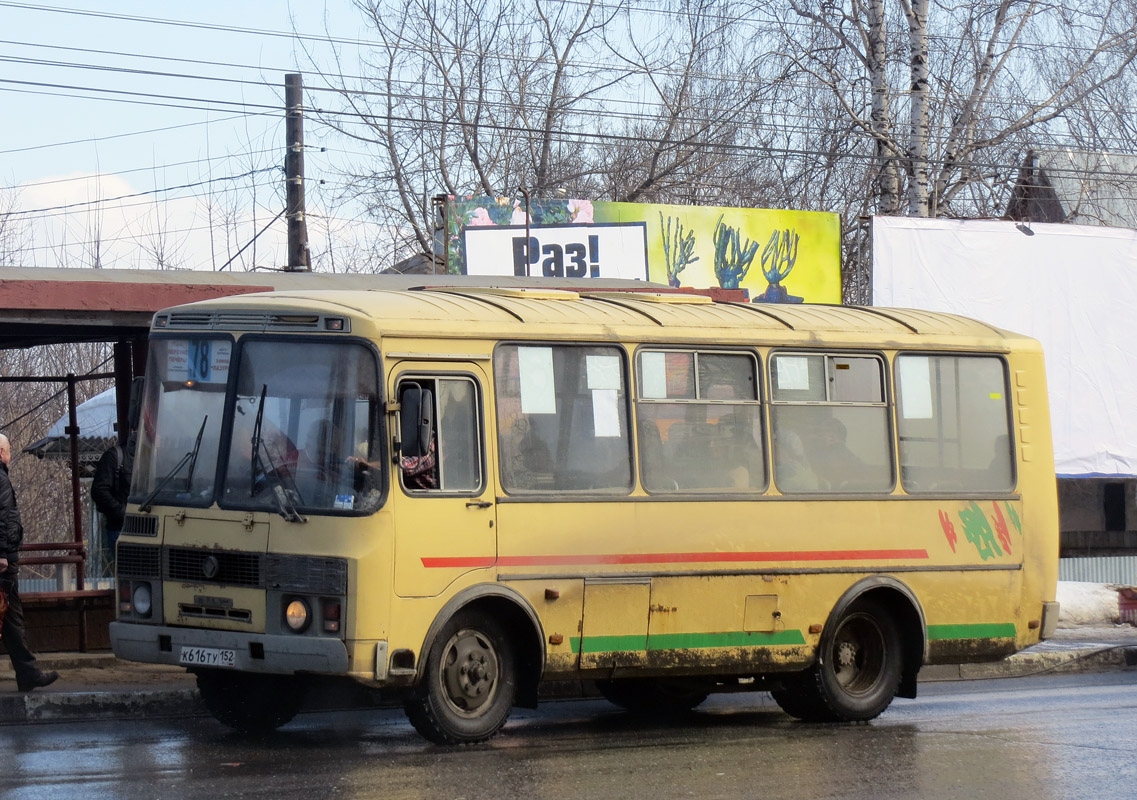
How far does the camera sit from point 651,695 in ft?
36.9

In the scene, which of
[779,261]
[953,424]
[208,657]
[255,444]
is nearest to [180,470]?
[255,444]

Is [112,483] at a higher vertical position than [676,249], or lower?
lower

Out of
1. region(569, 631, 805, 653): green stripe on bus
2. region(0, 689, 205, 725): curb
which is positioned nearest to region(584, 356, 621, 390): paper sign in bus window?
region(569, 631, 805, 653): green stripe on bus

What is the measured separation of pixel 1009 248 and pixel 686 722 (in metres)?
14.0

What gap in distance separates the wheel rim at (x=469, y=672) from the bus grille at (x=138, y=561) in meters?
1.78

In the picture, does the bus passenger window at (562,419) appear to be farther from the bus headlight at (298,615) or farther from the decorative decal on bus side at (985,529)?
the decorative decal on bus side at (985,529)

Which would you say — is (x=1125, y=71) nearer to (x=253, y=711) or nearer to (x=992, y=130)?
(x=992, y=130)

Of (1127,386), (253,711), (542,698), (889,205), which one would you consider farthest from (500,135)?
(253,711)

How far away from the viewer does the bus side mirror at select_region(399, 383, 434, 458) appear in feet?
27.6

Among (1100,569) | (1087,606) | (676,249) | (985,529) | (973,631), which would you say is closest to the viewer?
(973,631)

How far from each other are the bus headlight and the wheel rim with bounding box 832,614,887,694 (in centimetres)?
410

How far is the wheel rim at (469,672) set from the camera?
8742mm

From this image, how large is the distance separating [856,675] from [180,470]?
4969 millimetres

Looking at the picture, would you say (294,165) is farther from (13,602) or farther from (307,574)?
(307,574)
